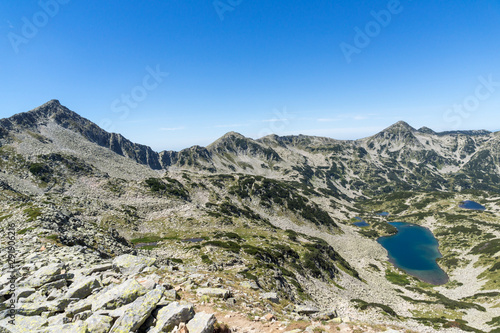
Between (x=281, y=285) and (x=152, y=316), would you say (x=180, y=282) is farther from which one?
(x=281, y=285)

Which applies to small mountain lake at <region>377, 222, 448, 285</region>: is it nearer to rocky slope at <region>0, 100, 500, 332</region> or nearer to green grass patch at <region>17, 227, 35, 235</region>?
rocky slope at <region>0, 100, 500, 332</region>

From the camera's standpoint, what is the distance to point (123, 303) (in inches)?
475

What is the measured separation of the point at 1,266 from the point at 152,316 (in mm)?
17112

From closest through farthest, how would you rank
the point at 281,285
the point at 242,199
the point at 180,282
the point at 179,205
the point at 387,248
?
the point at 180,282, the point at 281,285, the point at 179,205, the point at 387,248, the point at 242,199

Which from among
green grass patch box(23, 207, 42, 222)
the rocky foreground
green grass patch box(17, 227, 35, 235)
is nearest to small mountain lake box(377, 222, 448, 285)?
the rocky foreground

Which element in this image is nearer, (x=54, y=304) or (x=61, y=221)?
(x=54, y=304)

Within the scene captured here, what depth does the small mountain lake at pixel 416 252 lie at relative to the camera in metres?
100

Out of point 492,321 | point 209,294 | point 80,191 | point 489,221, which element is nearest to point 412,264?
point 492,321

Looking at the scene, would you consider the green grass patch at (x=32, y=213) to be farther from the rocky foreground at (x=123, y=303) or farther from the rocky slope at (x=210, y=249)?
the rocky foreground at (x=123, y=303)

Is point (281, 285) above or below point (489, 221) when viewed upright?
above

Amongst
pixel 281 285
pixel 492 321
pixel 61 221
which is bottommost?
pixel 492 321

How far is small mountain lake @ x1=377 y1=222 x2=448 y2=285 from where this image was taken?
100375 mm

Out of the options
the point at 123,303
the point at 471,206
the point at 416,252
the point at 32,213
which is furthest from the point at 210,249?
the point at 471,206

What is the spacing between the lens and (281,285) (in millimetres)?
44031
